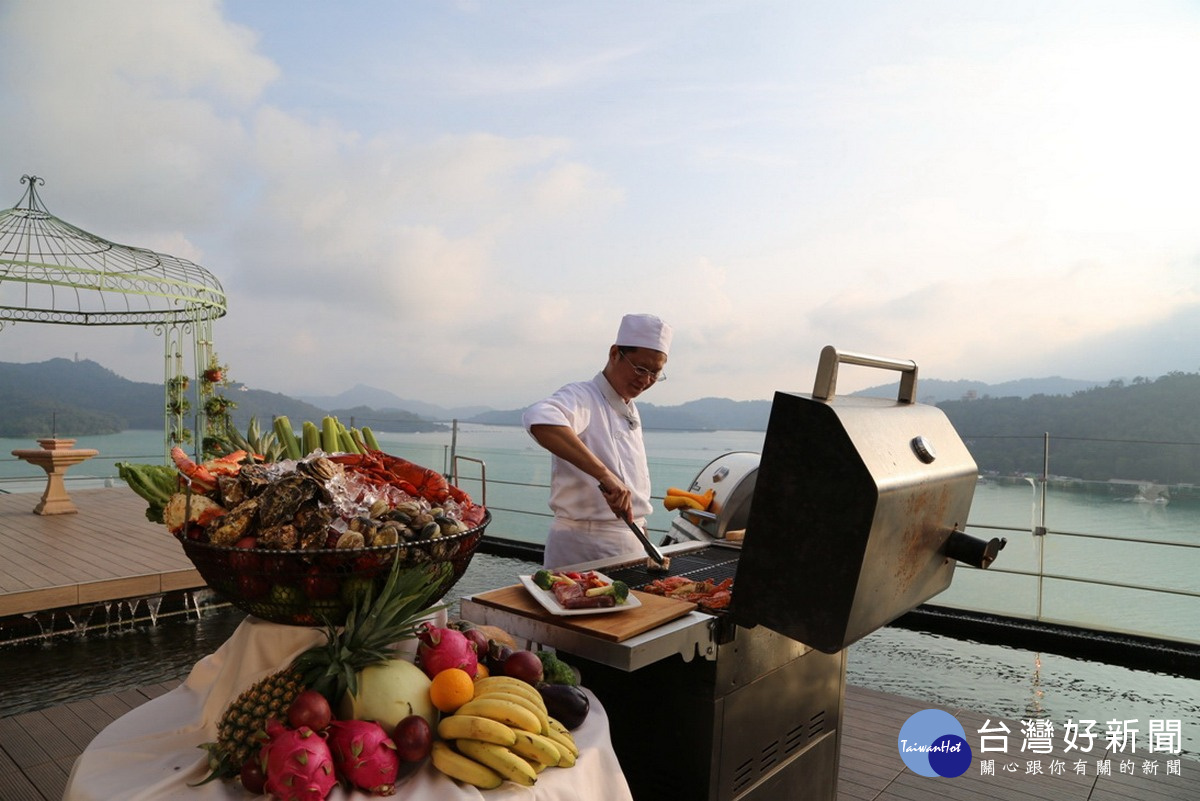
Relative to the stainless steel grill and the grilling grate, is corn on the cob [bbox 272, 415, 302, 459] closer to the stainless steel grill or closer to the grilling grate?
the stainless steel grill

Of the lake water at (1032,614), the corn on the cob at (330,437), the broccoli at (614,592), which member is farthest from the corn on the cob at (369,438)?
the lake water at (1032,614)

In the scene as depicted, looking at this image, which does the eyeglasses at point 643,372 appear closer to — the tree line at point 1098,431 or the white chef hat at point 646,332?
the white chef hat at point 646,332

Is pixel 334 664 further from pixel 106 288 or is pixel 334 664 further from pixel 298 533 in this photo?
pixel 106 288

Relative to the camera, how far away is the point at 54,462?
321 inches

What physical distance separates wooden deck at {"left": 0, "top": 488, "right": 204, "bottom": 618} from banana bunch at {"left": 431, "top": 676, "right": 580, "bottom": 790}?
→ 5.04 meters

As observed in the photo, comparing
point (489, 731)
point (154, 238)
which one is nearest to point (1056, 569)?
point (489, 731)

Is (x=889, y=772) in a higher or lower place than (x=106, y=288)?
lower

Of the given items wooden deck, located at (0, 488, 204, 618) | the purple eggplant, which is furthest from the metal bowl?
wooden deck, located at (0, 488, 204, 618)

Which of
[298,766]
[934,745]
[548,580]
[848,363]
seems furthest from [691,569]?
[934,745]

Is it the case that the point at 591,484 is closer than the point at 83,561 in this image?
Yes

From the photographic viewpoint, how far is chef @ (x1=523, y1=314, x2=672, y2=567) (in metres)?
2.78

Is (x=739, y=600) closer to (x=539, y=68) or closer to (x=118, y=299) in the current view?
(x=539, y=68)

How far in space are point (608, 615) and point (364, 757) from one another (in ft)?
2.05

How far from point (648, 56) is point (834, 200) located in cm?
217
